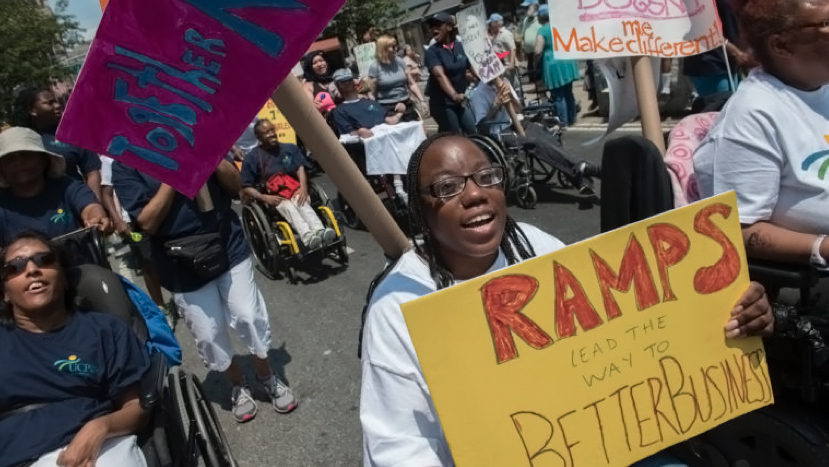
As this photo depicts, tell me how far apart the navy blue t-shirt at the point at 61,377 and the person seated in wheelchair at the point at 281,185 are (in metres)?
3.11

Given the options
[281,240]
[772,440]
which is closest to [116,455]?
[772,440]

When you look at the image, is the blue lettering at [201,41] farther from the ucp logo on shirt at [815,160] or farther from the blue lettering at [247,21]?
the ucp logo on shirt at [815,160]

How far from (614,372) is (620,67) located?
1.55m

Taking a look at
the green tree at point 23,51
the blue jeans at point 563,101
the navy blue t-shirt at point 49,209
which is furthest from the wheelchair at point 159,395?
the green tree at point 23,51

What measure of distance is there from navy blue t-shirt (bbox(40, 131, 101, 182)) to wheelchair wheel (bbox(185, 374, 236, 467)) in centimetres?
267

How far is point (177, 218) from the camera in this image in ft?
10.5

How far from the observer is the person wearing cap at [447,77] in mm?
6754

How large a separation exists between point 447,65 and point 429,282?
5614 mm

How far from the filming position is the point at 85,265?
2.71 m

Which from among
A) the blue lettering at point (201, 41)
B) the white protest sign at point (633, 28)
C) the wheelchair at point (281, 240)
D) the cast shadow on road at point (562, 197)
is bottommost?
the cast shadow on road at point (562, 197)

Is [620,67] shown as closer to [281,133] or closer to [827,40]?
[827,40]

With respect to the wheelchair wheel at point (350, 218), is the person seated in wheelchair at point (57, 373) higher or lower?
higher

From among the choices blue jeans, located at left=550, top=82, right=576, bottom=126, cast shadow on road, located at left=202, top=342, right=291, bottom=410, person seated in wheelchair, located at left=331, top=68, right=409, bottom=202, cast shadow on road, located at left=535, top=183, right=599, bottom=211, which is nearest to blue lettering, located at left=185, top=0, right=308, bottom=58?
cast shadow on road, located at left=202, top=342, right=291, bottom=410

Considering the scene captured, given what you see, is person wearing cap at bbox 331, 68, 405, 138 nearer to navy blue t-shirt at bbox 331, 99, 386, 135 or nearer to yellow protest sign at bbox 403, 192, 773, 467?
navy blue t-shirt at bbox 331, 99, 386, 135
